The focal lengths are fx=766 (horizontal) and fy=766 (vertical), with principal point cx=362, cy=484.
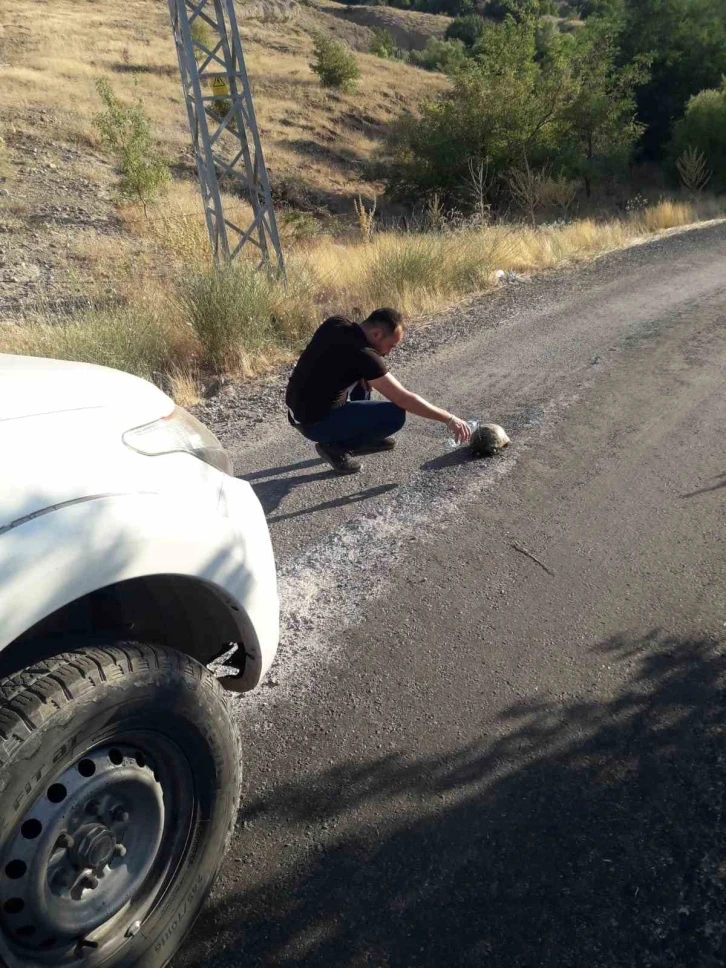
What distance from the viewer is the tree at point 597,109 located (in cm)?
2481

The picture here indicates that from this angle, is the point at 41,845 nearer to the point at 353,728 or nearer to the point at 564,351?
the point at 353,728

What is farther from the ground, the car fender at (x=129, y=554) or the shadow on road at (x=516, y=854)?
the car fender at (x=129, y=554)

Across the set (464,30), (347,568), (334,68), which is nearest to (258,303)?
(347,568)

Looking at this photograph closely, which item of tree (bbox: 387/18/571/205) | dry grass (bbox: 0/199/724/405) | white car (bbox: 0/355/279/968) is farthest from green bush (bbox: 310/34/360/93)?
white car (bbox: 0/355/279/968)

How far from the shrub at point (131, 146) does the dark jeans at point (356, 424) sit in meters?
15.5

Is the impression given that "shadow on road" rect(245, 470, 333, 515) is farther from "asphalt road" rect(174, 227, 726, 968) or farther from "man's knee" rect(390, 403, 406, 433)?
"man's knee" rect(390, 403, 406, 433)

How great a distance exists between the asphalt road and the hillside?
787 cm

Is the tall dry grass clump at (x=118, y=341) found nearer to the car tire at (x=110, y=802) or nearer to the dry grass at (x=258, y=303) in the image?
the dry grass at (x=258, y=303)

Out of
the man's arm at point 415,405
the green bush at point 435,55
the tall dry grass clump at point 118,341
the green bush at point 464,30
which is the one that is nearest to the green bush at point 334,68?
the green bush at point 435,55

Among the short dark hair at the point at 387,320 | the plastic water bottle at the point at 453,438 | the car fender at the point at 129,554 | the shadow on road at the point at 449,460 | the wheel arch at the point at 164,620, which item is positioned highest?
the car fender at the point at 129,554

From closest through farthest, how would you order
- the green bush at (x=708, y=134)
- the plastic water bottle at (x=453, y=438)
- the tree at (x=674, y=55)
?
1. the plastic water bottle at (x=453, y=438)
2. the green bush at (x=708, y=134)
3. the tree at (x=674, y=55)

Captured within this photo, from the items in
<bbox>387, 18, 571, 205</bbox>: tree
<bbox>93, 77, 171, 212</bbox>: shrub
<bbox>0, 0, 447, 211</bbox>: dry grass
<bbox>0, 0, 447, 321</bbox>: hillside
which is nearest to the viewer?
<bbox>0, 0, 447, 321</bbox>: hillside

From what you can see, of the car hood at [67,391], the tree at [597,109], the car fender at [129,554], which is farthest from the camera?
the tree at [597,109]

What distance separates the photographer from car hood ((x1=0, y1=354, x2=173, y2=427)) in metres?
2.03
